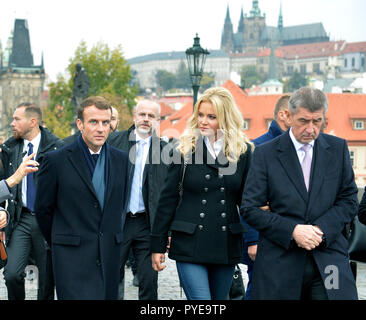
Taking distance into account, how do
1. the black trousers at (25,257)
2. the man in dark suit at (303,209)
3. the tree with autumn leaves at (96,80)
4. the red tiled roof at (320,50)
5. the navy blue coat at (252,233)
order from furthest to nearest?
the red tiled roof at (320,50)
the tree with autumn leaves at (96,80)
the black trousers at (25,257)
the navy blue coat at (252,233)
the man in dark suit at (303,209)

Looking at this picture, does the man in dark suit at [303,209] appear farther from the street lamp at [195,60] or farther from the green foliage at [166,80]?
the green foliage at [166,80]

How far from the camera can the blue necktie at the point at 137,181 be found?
260 inches

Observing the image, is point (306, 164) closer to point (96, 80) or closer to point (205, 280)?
point (205, 280)

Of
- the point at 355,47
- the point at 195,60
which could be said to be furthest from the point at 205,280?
the point at 355,47

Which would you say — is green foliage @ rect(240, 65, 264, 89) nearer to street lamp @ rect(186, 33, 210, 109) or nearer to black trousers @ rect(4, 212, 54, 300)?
street lamp @ rect(186, 33, 210, 109)

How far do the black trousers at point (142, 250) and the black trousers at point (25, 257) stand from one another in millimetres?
709

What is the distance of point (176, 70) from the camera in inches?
7559

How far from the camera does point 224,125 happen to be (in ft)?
16.1

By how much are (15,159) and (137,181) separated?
1138 millimetres

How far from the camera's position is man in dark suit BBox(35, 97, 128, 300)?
483 cm

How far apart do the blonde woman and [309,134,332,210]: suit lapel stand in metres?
0.67

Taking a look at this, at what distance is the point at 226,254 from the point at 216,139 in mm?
775

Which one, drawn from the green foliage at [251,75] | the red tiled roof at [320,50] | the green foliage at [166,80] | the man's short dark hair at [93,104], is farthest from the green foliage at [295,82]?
the man's short dark hair at [93,104]

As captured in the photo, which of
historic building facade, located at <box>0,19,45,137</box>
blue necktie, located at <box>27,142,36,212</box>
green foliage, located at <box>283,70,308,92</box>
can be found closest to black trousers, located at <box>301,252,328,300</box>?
blue necktie, located at <box>27,142,36,212</box>
